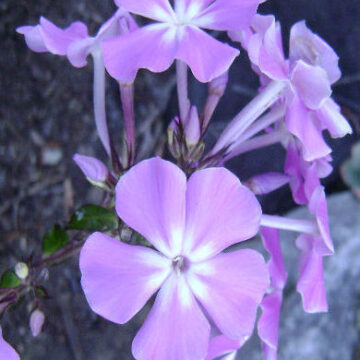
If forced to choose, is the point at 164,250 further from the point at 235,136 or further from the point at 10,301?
the point at 10,301

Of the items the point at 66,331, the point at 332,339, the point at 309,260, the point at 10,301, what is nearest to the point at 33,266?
the point at 10,301

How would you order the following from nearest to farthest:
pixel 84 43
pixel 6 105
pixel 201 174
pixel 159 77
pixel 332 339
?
pixel 201 174 < pixel 84 43 < pixel 332 339 < pixel 6 105 < pixel 159 77

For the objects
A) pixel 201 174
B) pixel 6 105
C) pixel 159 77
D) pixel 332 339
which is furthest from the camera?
pixel 159 77

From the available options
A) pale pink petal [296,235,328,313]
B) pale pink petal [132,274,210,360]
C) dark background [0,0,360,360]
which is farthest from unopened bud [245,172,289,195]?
dark background [0,0,360,360]

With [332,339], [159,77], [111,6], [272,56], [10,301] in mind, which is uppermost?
[272,56]

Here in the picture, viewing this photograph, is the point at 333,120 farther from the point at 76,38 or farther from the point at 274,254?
the point at 76,38

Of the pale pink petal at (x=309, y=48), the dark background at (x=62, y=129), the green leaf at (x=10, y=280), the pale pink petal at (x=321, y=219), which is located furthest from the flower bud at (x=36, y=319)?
the dark background at (x=62, y=129)

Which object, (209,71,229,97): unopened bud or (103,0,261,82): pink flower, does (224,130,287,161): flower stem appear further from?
(103,0,261,82): pink flower

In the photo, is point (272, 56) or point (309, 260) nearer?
point (272, 56)
